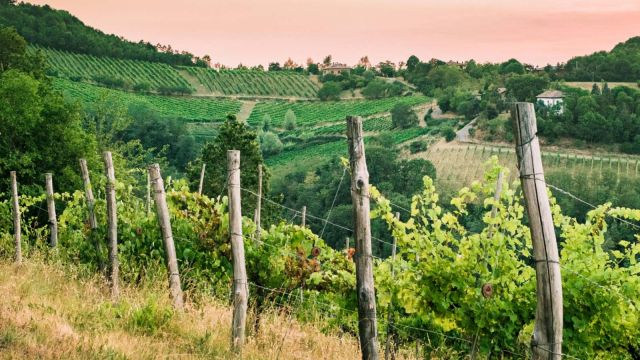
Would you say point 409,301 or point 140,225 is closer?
point 409,301

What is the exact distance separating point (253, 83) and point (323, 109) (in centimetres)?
1564

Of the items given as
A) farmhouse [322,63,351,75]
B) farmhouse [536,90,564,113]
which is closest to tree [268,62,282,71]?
farmhouse [322,63,351,75]

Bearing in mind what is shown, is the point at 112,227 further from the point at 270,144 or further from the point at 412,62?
the point at 412,62

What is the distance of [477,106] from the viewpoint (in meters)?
96.9

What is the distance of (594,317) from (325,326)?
271 centimetres

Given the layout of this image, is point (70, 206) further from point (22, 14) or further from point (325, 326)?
point (22, 14)

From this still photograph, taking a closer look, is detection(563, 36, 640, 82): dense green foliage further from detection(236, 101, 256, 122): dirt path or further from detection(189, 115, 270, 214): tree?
detection(189, 115, 270, 214): tree

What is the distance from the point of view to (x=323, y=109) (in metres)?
114

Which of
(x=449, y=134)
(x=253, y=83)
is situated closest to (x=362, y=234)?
(x=449, y=134)

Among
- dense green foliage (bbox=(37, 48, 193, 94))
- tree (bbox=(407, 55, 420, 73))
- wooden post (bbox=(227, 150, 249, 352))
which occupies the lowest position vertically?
wooden post (bbox=(227, 150, 249, 352))

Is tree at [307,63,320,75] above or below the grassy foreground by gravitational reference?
above

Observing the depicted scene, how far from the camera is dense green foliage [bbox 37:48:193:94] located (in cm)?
9956

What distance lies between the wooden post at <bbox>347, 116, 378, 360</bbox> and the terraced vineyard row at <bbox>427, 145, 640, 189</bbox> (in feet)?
203

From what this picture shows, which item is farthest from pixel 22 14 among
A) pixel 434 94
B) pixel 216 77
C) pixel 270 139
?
pixel 434 94
